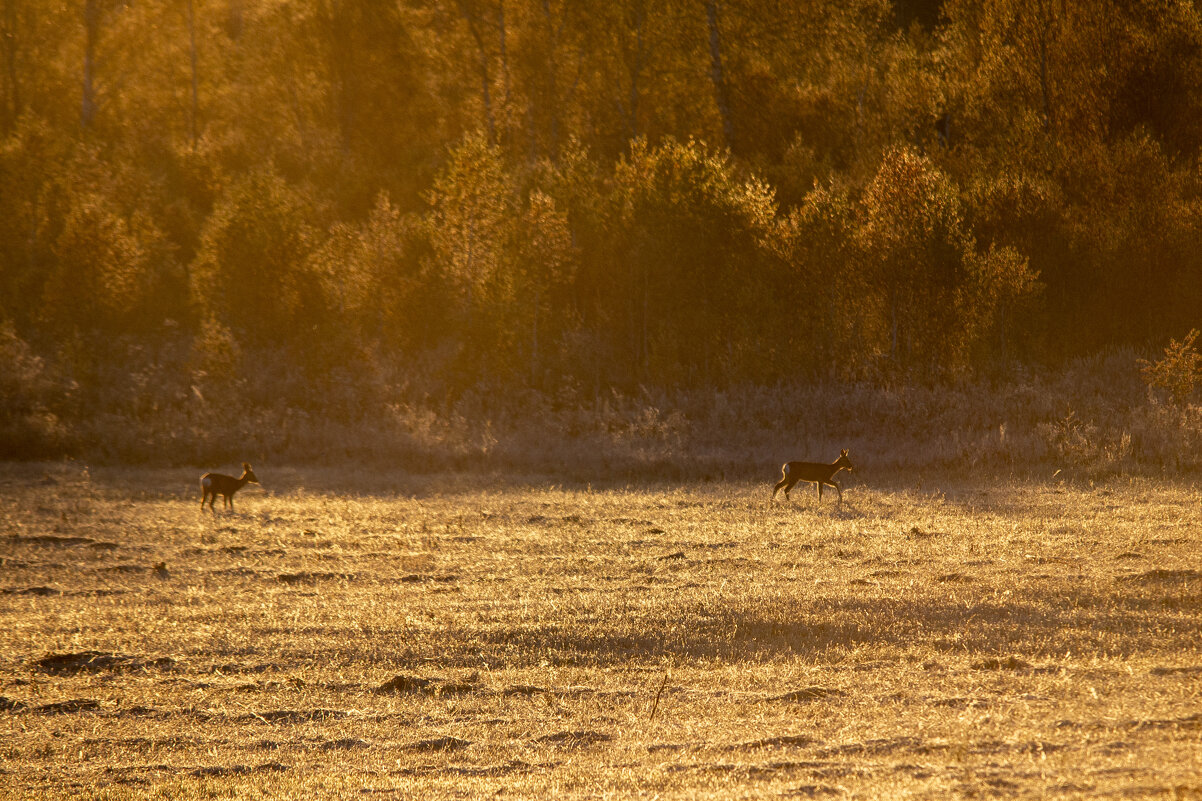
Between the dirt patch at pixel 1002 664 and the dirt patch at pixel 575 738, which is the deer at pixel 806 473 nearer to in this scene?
the dirt patch at pixel 1002 664

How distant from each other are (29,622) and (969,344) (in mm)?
28066

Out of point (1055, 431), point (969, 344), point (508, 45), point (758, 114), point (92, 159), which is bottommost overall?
point (1055, 431)

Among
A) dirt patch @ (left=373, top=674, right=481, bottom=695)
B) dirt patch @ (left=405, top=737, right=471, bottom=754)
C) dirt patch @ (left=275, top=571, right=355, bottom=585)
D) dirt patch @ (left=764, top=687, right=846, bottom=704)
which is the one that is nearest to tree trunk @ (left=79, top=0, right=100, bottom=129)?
dirt patch @ (left=275, top=571, right=355, bottom=585)

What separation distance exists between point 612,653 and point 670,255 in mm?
27039

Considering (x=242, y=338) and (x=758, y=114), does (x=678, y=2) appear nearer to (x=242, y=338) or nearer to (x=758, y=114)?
(x=758, y=114)

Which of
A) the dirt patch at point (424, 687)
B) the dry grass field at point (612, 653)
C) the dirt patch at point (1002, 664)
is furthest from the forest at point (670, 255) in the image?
the dirt patch at point (424, 687)

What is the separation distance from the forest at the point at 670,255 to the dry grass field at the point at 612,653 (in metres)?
11.1

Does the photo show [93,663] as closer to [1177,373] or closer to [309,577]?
[309,577]

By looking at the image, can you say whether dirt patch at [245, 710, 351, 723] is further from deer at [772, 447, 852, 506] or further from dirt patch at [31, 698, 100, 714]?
deer at [772, 447, 852, 506]

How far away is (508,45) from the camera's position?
47.2m

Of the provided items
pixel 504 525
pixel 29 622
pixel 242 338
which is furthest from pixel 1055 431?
pixel 242 338

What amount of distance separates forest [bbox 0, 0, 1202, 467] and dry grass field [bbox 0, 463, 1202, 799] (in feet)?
36.5

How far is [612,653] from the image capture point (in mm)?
11523

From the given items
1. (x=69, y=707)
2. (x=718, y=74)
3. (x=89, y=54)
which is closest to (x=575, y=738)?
(x=69, y=707)
